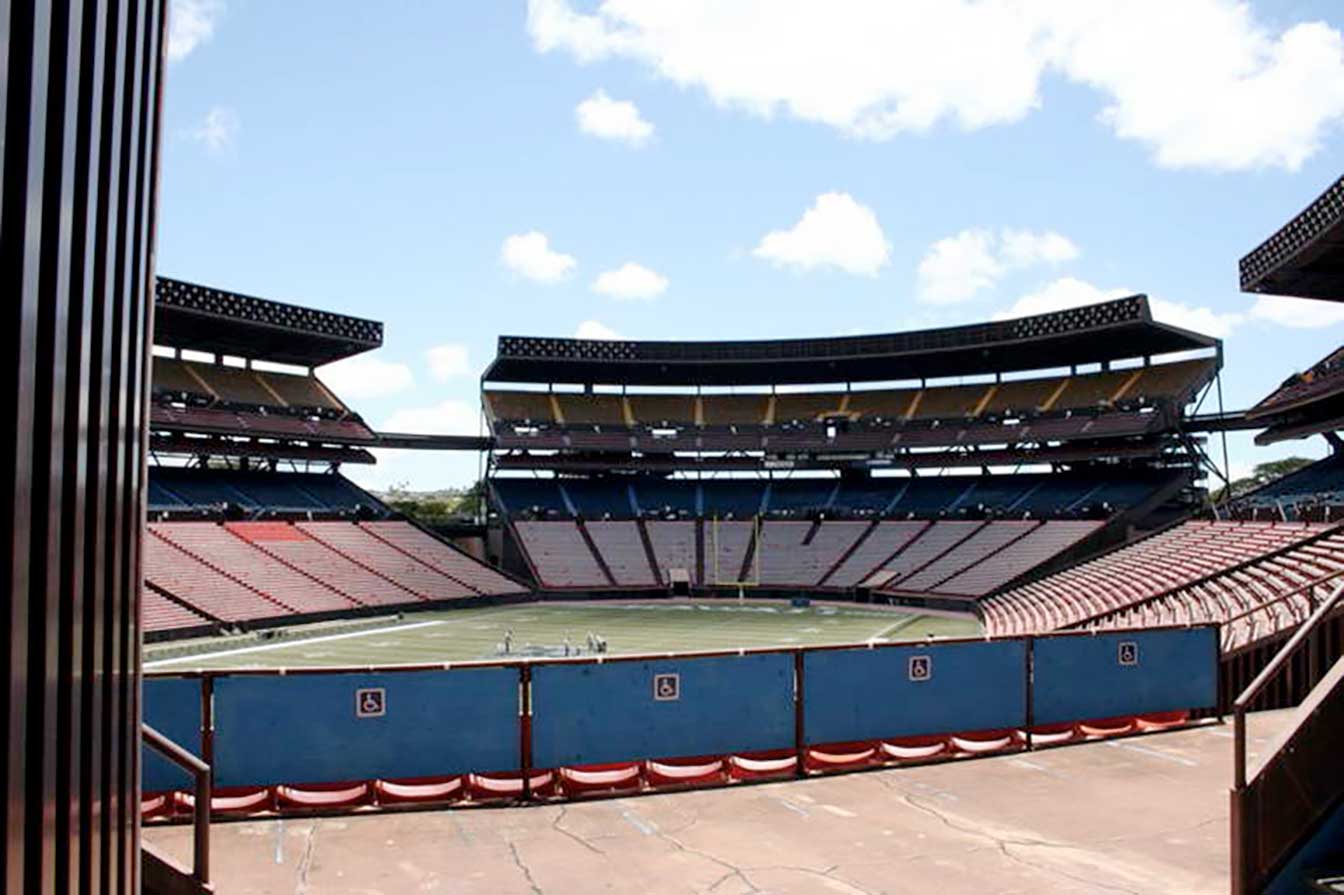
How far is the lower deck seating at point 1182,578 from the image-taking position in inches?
906

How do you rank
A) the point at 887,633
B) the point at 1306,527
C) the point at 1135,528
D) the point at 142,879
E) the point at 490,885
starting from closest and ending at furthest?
the point at 142,879
the point at 490,885
the point at 1306,527
the point at 887,633
the point at 1135,528

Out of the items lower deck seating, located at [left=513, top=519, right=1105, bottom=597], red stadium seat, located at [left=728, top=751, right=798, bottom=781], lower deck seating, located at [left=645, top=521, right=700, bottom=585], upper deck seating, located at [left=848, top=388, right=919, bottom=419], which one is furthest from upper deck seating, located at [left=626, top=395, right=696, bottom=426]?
red stadium seat, located at [left=728, top=751, right=798, bottom=781]

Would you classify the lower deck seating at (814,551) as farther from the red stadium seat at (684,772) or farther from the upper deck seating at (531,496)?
the red stadium seat at (684,772)

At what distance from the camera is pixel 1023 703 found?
14.2 meters

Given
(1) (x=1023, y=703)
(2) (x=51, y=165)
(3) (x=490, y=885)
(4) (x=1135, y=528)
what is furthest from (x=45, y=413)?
(4) (x=1135, y=528)

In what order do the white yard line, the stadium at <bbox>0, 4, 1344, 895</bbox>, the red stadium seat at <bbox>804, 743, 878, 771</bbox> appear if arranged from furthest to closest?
the white yard line
the red stadium seat at <bbox>804, 743, 878, 771</bbox>
the stadium at <bbox>0, 4, 1344, 895</bbox>

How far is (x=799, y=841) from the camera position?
32.9 feet

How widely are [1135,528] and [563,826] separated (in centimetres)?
4843

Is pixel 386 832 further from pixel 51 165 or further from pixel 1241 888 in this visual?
pixel 51 165

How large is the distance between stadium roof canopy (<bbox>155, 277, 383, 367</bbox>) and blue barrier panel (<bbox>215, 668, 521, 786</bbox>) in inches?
1674

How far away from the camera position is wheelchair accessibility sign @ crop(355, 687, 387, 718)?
11453 mm

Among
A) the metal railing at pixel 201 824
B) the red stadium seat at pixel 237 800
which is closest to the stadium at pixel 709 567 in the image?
the red stadium seat at pixel 237 800

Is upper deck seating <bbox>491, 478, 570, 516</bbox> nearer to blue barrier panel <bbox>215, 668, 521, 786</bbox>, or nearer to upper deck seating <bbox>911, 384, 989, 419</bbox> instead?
upper deck seating <bbox>911, 384, 989, 419</bbox>

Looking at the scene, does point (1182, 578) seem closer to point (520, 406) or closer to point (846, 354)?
point (846, 354)
